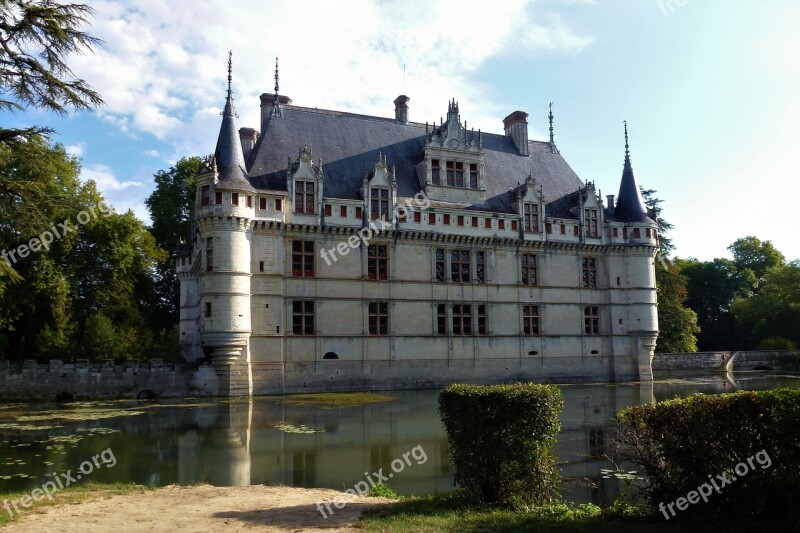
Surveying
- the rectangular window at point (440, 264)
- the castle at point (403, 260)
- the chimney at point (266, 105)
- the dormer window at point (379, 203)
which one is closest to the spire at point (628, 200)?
the castle at point (403, 260)

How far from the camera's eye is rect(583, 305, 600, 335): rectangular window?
34938mm

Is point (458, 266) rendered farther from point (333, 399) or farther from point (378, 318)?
point (333, 399)

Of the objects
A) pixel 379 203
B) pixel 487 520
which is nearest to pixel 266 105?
pixel 379 203

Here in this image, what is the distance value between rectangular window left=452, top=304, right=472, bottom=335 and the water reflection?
10000 mm

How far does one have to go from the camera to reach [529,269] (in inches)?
1336

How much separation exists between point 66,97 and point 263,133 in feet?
61.4

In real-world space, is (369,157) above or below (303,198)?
above

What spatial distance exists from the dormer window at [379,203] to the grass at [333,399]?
26.6 ft

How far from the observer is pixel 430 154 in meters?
32.4

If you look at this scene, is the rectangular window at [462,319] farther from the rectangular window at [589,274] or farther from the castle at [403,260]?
the rectangular window at [589,274]

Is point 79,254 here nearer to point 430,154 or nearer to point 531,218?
point 430,154

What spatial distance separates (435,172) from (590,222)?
364 inches

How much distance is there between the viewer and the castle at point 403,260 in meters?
27.4

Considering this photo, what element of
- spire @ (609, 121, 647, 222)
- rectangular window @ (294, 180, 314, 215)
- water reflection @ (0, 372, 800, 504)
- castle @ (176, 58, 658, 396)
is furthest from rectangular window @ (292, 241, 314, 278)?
spire @ (609, 121, 647, 222)
